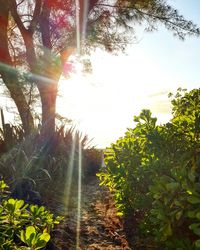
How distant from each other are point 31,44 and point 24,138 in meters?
4.93

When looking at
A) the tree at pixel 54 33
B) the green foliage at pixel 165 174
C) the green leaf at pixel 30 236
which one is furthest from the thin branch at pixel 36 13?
the green leaf at pixel 30 236

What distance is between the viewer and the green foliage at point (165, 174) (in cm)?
246

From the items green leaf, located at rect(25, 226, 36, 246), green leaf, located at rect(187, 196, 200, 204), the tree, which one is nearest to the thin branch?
the tree

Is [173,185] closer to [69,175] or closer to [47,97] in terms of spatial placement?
[69,175]

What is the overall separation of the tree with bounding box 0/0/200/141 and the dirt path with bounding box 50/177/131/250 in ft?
17.0

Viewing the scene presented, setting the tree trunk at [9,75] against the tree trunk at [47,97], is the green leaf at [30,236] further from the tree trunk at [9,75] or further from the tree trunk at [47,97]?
the tree trunk at [47,97]

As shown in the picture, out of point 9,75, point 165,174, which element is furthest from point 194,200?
point 9,75

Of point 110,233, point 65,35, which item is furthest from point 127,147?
point 65,35

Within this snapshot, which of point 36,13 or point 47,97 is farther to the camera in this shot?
point 47,97

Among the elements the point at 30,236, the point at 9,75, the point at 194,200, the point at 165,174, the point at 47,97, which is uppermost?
the point at 9,75

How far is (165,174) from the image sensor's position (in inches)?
124

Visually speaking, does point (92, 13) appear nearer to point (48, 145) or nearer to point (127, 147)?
point (48, 145)

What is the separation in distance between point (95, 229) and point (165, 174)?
1723 millimetres

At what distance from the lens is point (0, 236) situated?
81.0 inches
